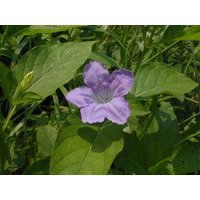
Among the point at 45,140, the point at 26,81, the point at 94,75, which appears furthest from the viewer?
the point at 45,140

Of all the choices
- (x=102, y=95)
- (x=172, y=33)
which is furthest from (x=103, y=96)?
(x=172, y=33)

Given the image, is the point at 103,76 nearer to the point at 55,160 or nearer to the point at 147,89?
the point at 147,89

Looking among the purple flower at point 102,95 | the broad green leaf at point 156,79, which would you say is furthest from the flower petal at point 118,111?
the broad green leaf at point 156,79

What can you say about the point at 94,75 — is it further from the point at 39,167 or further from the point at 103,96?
the point at 39,167

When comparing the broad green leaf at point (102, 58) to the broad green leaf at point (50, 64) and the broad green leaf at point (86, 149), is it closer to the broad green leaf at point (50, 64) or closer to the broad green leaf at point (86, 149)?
the broad green leaf at point (50, 64)

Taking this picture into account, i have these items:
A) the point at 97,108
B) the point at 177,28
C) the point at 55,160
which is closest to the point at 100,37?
the point at 177,28

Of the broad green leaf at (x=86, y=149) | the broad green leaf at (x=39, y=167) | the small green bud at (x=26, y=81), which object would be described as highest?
the small green bud at (x=26, y=81)

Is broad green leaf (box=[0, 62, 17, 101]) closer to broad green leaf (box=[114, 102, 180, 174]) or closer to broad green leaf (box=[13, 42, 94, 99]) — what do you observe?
broad green leaf (box=[13, 42, 94, 99])
